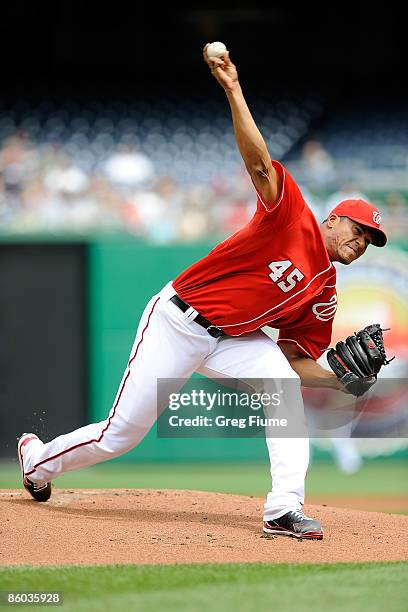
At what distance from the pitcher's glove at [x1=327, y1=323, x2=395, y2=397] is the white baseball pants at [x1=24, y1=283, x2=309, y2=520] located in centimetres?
31

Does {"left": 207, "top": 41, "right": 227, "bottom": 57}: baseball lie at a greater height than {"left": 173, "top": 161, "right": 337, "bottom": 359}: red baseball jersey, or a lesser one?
greater

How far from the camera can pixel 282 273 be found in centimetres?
452

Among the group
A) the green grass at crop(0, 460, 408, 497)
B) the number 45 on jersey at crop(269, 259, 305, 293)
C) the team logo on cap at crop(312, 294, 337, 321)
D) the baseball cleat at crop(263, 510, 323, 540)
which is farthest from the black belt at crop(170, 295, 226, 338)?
the green grass at crop(0, 460, 408, 497)

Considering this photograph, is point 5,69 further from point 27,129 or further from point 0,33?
point 27,129

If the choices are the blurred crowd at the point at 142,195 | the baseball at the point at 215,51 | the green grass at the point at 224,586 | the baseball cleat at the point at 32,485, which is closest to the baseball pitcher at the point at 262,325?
the baseball cleat at the point at 32,485

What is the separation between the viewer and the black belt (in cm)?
468

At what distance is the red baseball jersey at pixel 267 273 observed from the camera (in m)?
4.45

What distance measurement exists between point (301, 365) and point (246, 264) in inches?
28.3

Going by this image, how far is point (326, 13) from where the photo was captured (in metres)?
17.3

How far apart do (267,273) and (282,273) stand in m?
0.07

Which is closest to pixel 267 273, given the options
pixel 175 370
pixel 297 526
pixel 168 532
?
pixel 175 370

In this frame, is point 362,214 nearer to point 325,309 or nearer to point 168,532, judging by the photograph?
point 325,309

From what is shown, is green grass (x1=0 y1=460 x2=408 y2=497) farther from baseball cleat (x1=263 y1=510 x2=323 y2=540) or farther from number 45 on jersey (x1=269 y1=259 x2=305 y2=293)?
number 45 on jersey (x1=269 y1=259 x2=305 y2=293)

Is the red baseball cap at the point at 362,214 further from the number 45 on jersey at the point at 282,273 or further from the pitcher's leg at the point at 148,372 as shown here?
the pitcher's leg at the point at 148,372
